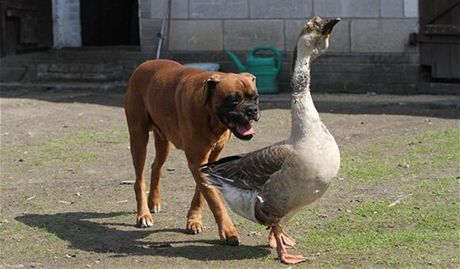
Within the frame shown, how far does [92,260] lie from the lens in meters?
6.31

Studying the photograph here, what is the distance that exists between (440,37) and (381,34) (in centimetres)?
87

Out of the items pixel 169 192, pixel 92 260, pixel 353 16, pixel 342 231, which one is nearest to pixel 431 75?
pixel 353 16

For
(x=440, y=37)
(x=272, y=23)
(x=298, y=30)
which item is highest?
(x=272, y=23)

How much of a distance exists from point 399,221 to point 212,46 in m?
8.74

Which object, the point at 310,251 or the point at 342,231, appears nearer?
the point at 310,251

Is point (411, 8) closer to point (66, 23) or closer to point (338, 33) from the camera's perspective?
point (338, 33)

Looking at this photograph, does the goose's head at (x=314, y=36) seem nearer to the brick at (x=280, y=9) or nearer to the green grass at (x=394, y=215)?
the green grass at (x=394, y=215)

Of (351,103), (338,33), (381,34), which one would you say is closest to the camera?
(351,103)

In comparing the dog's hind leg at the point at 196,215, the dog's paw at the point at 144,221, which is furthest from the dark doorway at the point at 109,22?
the dog's hind leg at the point at 196,215

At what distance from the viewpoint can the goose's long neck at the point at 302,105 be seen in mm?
5863

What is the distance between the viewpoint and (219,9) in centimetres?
1505

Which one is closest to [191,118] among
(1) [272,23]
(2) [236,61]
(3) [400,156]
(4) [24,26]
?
(3) [400,156]

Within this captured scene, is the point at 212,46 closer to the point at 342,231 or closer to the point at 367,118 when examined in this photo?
the point at 367,118

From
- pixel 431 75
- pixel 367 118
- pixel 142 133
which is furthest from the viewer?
pixel 431 75
